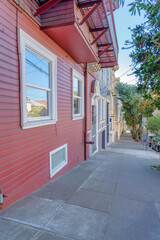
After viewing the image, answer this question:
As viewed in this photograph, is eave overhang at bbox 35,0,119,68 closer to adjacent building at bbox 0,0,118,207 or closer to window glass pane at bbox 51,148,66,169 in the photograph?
adjacent building at bbox 0,0,118,207

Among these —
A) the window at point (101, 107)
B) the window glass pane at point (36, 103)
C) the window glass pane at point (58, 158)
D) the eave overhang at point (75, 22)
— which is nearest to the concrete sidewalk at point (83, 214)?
the window glass pane at point (58, 158)

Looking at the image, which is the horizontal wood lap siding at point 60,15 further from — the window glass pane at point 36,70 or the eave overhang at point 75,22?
the window glass pane at point 36,70

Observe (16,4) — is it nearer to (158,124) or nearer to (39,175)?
(39,175)

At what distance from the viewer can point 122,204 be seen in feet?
8.95

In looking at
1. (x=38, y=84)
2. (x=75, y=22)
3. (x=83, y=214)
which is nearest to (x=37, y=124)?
(x=38, y=84)

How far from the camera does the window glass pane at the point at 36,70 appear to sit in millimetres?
2936

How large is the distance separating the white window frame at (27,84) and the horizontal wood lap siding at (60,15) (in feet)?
1.77

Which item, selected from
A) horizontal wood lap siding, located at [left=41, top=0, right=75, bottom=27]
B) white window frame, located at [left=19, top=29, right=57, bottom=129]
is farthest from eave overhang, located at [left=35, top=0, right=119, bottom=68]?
white window frame, located at [left=19, top=29, right=57, bottom=129]

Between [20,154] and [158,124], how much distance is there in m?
5.46

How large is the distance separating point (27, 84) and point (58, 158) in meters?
2.24

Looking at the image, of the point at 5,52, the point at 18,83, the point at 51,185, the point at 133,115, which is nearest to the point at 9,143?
the point at 18,83

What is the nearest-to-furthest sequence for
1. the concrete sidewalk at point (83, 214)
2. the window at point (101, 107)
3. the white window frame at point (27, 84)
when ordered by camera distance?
the concrete sidewalk at point (83, 214) → the white window frame at point (27, 84) → the window at point (101, 107)

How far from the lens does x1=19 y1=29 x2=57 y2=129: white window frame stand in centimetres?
257

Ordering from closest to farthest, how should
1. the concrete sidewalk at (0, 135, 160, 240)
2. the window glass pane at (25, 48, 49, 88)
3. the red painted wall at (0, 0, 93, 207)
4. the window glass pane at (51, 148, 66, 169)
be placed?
1. the concrete sidewalk at (0, 135, 160, 240)
2. the red painted wall at (0, 0, 93, 207)
3. the window glass pane at (25, 48, 49, 88)
4. the window glass pane at (51, 148, 66, 169)
